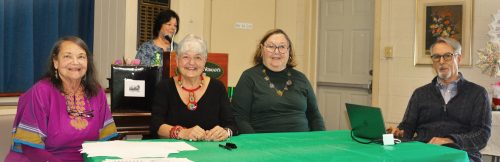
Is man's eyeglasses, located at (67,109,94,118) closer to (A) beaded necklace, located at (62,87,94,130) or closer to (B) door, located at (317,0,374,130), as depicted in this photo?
(A) beaded necklace, located at (62,87,94,130)

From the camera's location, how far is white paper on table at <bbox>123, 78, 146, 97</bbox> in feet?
9.12

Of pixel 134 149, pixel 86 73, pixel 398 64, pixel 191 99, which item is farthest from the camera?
pixel 398 64

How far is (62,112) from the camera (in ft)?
7.04

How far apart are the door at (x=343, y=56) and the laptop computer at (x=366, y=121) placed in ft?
9.78

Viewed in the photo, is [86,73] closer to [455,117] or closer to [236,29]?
[455,117]

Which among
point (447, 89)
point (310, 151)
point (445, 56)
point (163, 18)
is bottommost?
point (310, 151)

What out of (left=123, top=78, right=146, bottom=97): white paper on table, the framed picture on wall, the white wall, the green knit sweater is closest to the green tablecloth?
the green knit sweater

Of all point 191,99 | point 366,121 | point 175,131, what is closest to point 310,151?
Answer: point 366,121

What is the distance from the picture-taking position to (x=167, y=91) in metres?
2.39

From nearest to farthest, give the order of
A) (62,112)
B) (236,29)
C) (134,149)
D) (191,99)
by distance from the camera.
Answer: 1. (134,149)
2. (62,112)
3. (191,99)
4. (236,29)

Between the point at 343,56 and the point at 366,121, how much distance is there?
3449mm

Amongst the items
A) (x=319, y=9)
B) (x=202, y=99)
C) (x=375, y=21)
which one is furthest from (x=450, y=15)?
(x=202, y=99)

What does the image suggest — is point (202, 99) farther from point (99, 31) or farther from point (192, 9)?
point (192, 9)

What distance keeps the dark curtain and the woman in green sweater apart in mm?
1906
